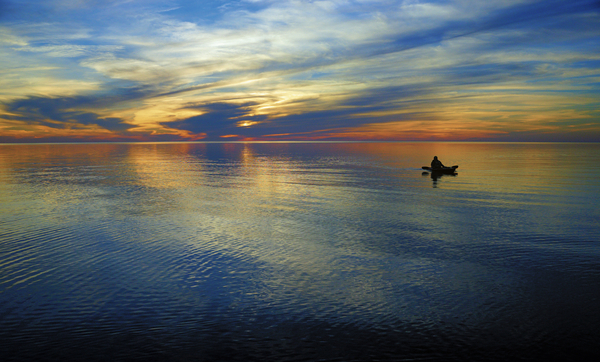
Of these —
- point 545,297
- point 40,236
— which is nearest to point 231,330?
point 545,297

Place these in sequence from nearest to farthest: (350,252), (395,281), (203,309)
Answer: (203,309), (395,281), (350,252)

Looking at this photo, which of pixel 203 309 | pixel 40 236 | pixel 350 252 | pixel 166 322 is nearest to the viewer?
pixel 166 322

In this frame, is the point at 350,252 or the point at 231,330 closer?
the point at 231,330

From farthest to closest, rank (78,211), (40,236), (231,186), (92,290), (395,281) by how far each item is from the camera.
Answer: (231,186)
(78,211)
(40,236)
(395,281)
(92,290)

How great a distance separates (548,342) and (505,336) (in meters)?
1.12

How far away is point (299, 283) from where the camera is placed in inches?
600

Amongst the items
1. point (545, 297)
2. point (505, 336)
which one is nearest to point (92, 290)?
point (505, 336)

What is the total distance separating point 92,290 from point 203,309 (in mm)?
4811

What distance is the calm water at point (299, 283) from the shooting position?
1089 centimetres

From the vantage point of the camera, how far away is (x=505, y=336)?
11.3 m

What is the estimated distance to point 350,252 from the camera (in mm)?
19234

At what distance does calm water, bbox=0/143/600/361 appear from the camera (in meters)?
10.9

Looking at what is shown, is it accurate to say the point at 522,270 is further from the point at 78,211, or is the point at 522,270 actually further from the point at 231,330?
the point at 78,211

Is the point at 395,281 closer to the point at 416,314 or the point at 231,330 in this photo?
the point at 416,314
